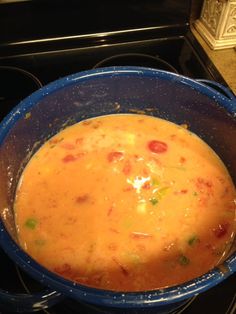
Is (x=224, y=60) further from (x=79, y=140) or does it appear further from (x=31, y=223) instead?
(x=31, y=223)

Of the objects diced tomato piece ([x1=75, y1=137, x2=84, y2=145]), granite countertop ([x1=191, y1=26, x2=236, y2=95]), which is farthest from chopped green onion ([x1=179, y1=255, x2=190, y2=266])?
granite countertop ([x1=191, y1=26, x2=236, y2=95])

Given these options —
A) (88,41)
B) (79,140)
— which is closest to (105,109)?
(79,140)

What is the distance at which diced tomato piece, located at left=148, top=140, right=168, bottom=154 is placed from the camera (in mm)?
1012

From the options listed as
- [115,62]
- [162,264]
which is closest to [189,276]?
[162,264]

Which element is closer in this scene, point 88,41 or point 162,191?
point 162,191

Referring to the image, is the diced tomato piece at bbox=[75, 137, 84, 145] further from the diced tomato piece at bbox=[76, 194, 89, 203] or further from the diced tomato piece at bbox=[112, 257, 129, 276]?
the diced tomato piece at bbox=[112, 257, 129, 276]

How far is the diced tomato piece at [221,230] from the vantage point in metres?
0.86

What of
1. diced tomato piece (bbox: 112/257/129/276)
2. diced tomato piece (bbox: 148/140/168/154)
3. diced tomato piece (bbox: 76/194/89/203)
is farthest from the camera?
diced tomato piece (bbox: 148/140/168/154)

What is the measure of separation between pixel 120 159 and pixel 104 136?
11 centimetres

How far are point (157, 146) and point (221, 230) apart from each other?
296mm

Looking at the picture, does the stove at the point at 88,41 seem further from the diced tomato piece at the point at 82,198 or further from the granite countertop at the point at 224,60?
the diced tomato piece at the point at 82,198

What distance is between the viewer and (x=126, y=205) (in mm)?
877

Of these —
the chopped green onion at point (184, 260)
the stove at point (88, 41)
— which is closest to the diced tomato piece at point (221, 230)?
the chopped green onion at point (184, 260)

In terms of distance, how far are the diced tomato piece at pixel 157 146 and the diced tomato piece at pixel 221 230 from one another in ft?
0.87
